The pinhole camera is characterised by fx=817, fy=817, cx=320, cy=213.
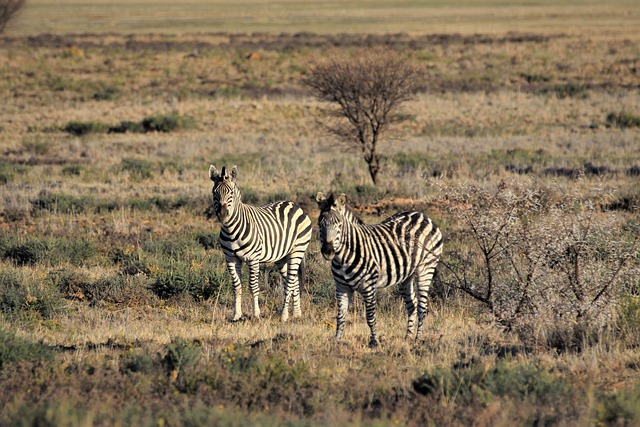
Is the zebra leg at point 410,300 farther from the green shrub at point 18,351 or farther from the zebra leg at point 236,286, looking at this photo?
the green shrub at point 18,351

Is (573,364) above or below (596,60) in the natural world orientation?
below

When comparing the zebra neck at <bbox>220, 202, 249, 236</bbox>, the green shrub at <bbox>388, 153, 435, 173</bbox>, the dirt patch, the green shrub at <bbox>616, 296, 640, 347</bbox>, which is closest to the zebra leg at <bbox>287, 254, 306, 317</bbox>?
the zebra neck at <bbox>220, 202, 249, 236</bbox>

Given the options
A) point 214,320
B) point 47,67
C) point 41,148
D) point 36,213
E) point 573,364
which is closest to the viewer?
point 573,364

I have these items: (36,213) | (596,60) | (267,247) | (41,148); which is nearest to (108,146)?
(41,148)

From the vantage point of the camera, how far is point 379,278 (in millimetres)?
9578

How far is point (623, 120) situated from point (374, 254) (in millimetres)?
26520

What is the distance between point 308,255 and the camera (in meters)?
15.0

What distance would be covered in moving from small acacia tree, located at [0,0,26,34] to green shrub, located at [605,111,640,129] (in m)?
37.0

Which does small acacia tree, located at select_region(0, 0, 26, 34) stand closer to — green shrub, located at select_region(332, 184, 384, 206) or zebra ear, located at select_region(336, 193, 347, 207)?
green shrub, located at select_region(332, 184, 384, 206)

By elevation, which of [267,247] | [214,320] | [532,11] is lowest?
[214,320]

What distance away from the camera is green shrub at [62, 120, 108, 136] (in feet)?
110

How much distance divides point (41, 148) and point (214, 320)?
20115mm

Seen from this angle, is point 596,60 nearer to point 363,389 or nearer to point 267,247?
point 267,247

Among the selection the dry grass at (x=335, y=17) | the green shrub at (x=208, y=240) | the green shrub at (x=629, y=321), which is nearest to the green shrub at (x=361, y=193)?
the green shrub at (x=208, y=240)
